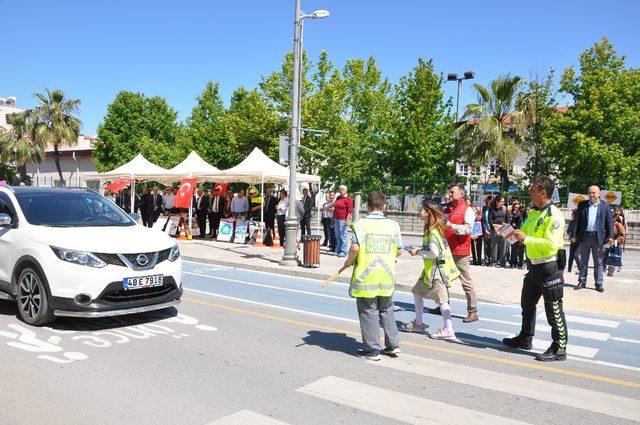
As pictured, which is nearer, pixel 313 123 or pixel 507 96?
pixel 507 96

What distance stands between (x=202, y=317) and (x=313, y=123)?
2951cm

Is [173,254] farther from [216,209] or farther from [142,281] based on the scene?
[216,209]

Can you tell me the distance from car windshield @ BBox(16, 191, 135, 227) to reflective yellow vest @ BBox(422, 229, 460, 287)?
3.96 m

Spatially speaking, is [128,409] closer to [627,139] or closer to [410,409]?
[410,409]

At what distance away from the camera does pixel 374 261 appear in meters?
5.64

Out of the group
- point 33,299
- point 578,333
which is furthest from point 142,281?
point 578,333

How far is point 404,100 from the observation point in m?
32.7

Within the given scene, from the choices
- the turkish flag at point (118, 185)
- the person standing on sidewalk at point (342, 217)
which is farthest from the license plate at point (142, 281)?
the turkish flag at point (118, 185)

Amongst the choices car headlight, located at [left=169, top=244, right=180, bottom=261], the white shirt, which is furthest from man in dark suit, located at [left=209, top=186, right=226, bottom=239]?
car headlight, located at [left=169, top=244, right=180, bottom=261]

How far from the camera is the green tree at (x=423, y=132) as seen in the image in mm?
30734

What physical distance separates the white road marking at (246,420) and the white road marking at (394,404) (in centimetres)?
62

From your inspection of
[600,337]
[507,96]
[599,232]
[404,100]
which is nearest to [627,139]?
[507,96]

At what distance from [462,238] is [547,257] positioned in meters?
1.86

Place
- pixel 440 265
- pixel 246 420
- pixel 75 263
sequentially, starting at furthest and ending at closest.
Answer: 1. pixel 440 265
2. pixel 75 263
3. pixel 246 420
